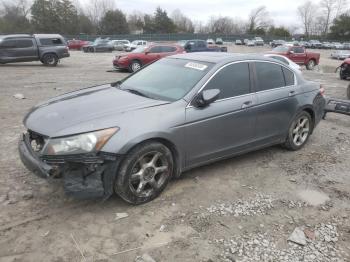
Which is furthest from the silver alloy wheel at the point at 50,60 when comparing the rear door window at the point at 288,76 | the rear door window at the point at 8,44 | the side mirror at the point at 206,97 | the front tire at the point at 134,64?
the side mirror at the point at 206,97

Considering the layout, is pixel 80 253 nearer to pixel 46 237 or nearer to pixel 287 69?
pixel 46 237

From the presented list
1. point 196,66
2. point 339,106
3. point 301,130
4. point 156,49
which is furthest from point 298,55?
point 196,66

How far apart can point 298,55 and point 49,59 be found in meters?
15.1

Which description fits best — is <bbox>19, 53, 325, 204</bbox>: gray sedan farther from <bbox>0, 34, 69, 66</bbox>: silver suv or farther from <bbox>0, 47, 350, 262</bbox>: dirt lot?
<bbox>0, 34, 69, 66</bbox>: silver suv

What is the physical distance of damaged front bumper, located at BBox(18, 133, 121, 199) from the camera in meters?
3.37

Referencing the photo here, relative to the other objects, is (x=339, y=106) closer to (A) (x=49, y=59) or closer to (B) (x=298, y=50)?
(B) (x=298, y=50)

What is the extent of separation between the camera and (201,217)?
145 inches

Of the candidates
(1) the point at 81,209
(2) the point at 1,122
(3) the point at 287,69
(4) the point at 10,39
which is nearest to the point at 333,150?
(3) the point at 287,69

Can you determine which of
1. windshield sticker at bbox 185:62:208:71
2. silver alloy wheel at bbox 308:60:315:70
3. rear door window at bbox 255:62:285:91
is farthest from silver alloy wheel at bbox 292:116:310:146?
silver alloy wheel at bbox 308:60:315:70

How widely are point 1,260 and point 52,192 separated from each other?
1179 millimetres

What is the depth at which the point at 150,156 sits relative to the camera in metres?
3.81

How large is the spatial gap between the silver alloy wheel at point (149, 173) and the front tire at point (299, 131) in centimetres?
250

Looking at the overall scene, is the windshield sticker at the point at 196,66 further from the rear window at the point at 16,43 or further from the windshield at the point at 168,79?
the rear window at the point at 16,43

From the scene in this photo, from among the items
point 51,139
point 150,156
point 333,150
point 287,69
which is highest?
point 287,69
